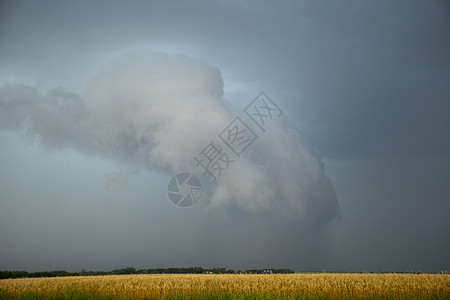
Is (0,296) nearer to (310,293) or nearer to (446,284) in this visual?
(310,293)

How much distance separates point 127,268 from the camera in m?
49.0

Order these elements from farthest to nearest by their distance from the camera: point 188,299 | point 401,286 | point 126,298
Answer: point 401,286 → point 126,298 → point 188,299

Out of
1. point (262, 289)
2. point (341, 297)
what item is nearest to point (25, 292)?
point (262, 289)

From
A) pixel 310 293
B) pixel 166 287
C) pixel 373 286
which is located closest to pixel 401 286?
pixel 373 286

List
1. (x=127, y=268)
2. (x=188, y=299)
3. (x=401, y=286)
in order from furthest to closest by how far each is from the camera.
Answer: (x=127, y=268)
(x=401, y=286)
(x=188, y=299)

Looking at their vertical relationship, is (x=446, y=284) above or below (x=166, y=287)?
below

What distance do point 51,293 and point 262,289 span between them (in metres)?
10.7

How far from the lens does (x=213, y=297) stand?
1614 centimetres

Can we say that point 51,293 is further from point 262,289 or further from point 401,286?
point 401,286

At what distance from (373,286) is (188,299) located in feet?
30.0

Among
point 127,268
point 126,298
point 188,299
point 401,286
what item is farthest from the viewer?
point 127,268

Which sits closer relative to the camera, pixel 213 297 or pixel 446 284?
pixel 213 297

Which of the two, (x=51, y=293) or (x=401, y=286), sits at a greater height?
(x=51, y=293)

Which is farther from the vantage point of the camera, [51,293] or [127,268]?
[127,268]
